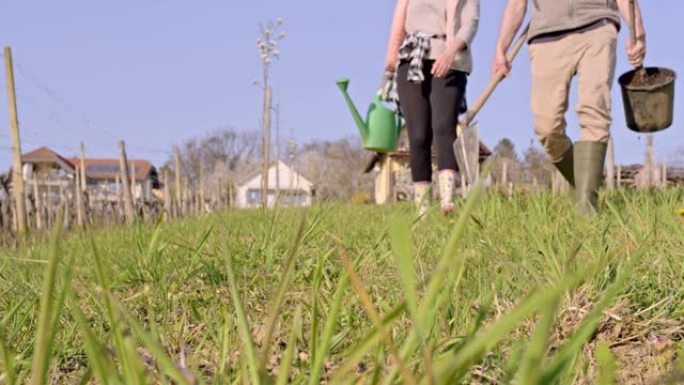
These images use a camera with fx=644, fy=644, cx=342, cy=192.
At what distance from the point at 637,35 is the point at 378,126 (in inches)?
93.7

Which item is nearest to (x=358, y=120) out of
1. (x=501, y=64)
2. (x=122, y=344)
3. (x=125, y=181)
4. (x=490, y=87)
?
(x=490, y=87)

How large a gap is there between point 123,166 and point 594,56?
34.4 ft

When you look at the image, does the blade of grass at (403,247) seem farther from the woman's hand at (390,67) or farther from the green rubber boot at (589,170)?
the woman's hand at (390,67)

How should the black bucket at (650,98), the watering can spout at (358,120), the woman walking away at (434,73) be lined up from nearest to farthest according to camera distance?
1. the black bucket at (650,98)
2. the woman walking away at (434,73)
3. the watering can spout at (358,120)

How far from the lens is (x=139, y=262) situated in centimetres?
196

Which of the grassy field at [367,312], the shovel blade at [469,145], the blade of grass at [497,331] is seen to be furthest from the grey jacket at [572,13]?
the blade of grass at [497,331]

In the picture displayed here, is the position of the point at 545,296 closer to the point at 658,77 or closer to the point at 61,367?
the point at 61,367

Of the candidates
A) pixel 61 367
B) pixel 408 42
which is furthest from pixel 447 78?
pixel 61 367

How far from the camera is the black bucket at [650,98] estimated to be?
3469 millimetres

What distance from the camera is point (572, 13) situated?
3.41 meters

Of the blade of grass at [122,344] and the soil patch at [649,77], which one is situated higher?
the soil patch at [649,77]

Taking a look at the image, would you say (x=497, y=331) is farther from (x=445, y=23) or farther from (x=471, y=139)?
(x=471, y=139)

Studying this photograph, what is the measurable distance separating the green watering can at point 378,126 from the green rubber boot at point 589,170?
83.6 inches

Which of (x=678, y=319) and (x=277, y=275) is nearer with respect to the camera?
(x=678, y=319)
